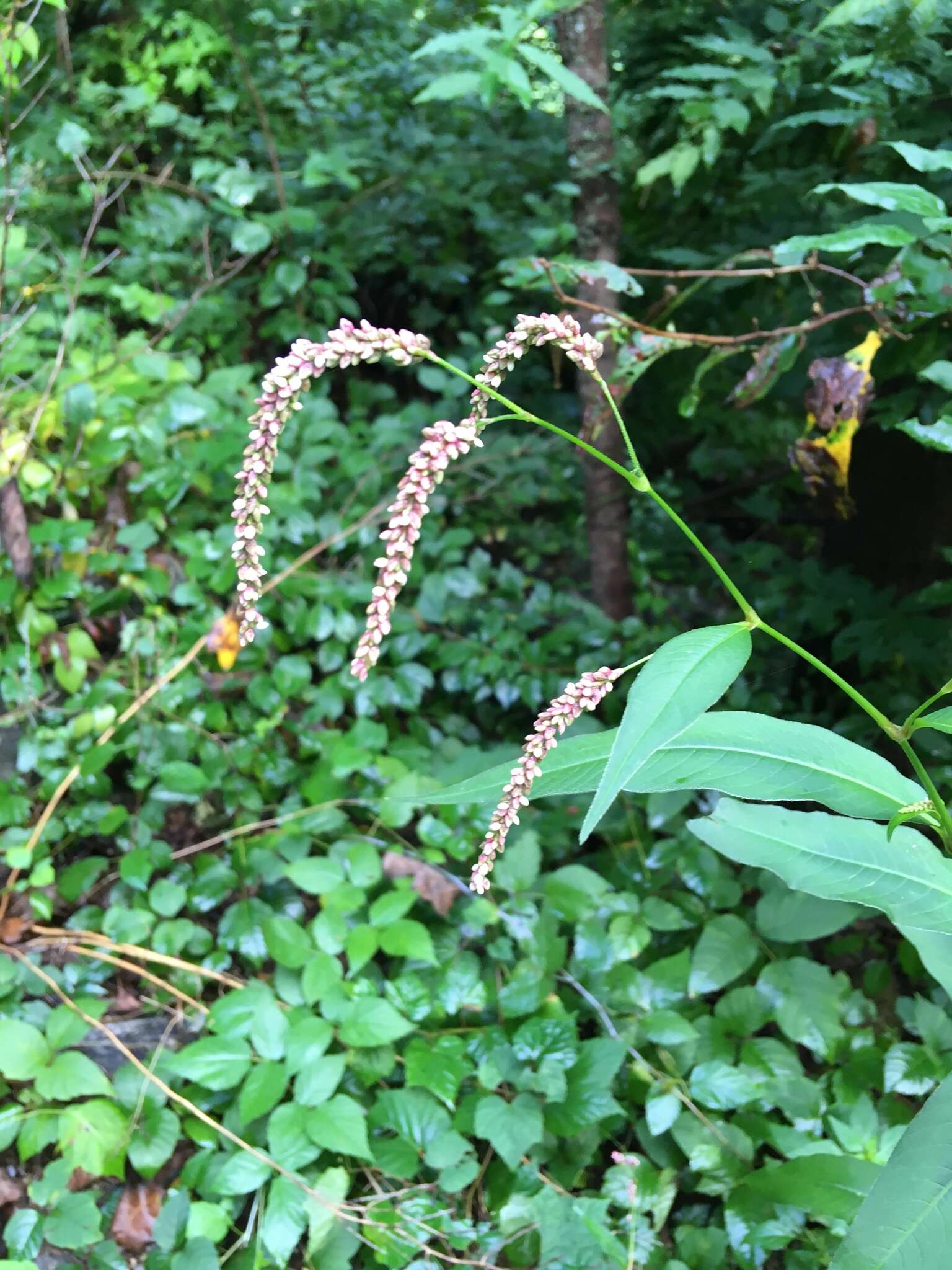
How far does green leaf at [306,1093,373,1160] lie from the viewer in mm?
1392

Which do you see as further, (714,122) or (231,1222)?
(714,122)

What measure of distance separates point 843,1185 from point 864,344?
146cm

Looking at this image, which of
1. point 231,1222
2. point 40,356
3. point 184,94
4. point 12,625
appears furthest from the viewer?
point 184,94

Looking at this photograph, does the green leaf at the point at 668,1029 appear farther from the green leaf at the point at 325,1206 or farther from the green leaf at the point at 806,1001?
the green leaf at the point at 325,1206

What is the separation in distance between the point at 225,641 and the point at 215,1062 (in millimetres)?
1074

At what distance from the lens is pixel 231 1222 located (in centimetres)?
139

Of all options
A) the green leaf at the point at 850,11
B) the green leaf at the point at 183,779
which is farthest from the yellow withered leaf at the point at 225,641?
the green leaf at the point at 850,11

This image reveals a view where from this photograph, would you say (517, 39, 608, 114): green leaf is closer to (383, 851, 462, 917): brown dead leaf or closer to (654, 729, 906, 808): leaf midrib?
(654, 729, 906, 808): leaf midrib

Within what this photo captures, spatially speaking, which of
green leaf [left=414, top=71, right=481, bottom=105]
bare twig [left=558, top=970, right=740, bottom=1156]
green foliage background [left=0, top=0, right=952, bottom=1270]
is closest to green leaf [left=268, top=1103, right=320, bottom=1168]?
green foliage background [left=0, top=0, right=952, bottom=1270]

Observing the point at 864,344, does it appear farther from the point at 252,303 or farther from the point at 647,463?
the point at 252,303

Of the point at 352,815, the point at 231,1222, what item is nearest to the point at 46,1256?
the point at 231,1222

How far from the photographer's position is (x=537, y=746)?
2.68 feet

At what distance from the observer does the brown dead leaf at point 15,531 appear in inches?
90.4

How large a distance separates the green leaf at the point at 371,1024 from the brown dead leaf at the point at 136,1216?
1.43ft
